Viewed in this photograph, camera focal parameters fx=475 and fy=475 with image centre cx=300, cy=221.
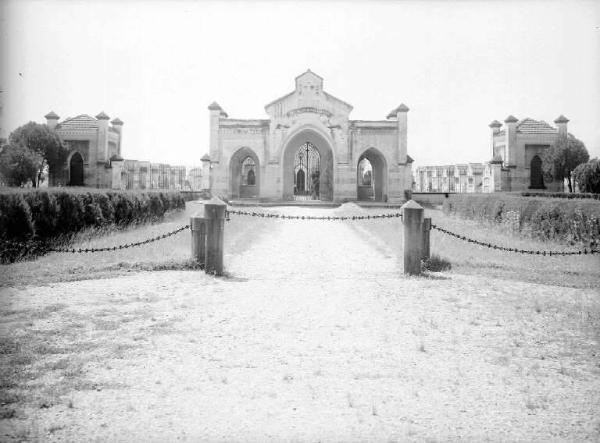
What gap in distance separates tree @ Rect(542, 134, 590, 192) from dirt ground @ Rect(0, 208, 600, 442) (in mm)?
32309

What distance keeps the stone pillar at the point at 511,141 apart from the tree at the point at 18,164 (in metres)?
36.4

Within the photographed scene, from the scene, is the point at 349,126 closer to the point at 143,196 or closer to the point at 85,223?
the point at 143,196

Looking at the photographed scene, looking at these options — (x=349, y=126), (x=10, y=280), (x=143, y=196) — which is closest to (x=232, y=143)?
(x=349, y=126)

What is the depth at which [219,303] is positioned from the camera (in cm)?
725

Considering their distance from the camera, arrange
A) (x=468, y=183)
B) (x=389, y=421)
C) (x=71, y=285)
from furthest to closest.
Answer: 1. (x=468, y=183)
2. (x=71, y=285)
3. (x=389, y=421)

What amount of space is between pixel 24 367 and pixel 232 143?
105ft

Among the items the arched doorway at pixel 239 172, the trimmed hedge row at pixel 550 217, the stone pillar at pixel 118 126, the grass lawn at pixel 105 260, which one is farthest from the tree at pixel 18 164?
the trimmed hedge row at pixel 550 217

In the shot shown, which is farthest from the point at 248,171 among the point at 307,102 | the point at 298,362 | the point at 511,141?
the point at 298,362

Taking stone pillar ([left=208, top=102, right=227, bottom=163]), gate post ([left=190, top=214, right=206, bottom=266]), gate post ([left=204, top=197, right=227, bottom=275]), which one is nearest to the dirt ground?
gate post ([left=204, top=197, right=227, bottom=275])

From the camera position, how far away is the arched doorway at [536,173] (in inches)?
1576

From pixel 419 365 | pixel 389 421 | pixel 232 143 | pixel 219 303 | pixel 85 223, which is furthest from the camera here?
pixel 232 143

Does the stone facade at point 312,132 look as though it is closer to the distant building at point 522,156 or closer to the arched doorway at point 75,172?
the distant building at point 522,156

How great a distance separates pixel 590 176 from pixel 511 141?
10.8 m

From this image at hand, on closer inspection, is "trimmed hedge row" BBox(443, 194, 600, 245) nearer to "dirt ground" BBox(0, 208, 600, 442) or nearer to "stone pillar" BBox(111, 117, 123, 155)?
"dirt ground" BBox(0, 208, 600, 442)
